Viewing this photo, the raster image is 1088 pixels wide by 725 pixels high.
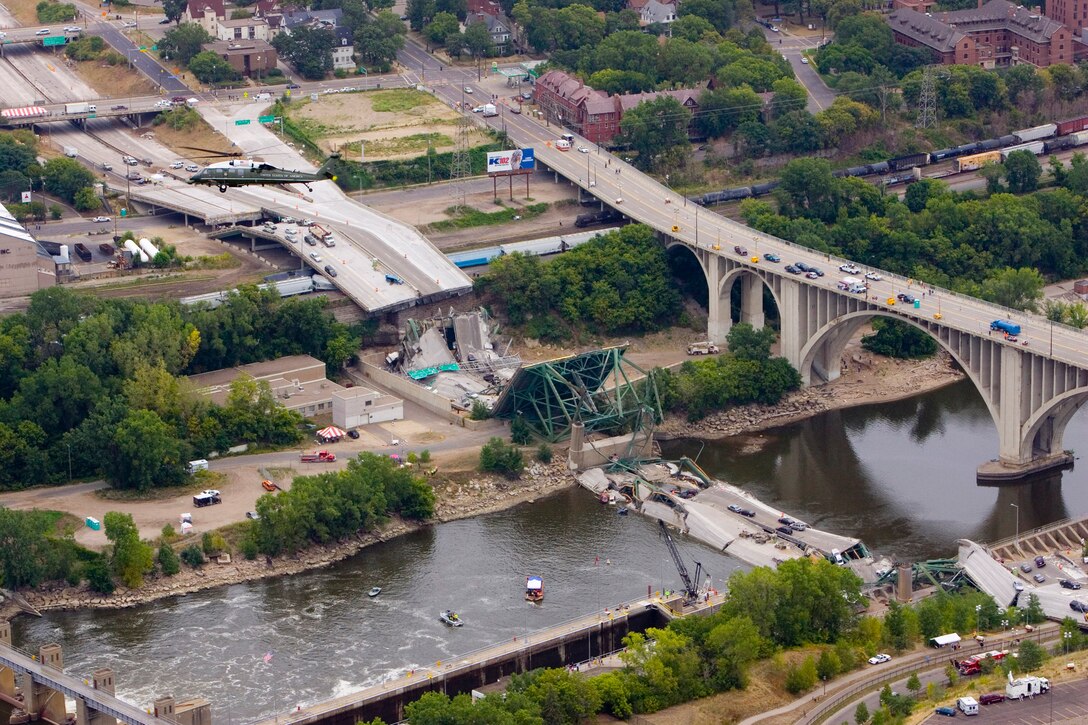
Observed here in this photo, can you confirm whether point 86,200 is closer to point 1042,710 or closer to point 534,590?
point 534,590

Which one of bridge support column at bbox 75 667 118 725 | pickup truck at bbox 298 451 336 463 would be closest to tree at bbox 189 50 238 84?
pickup truck at bbox 298 451 336 463

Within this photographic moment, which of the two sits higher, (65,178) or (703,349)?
(65,178)

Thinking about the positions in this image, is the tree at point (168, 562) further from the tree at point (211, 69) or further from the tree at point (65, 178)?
the tree at point (211, 69)

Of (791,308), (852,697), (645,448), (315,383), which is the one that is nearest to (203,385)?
(315,383)

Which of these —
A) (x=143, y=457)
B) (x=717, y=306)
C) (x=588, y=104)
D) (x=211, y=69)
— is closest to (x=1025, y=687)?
(x=143, y=457)

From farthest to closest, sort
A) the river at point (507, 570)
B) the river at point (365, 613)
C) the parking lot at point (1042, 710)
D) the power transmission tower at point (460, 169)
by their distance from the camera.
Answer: the power transmission tower at point (460, 169) → the river at point (507, 570) → the river at point (365, 613) → the parking lot at point (1042, 710)

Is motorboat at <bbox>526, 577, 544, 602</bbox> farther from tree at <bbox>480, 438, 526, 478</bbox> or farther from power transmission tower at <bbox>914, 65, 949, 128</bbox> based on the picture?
power transmission tower at <bbox>914, 65, 949, 128</bbox>

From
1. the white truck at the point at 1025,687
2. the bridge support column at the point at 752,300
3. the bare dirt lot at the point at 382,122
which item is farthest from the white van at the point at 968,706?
the bare dirt lot at the point at 382,122
